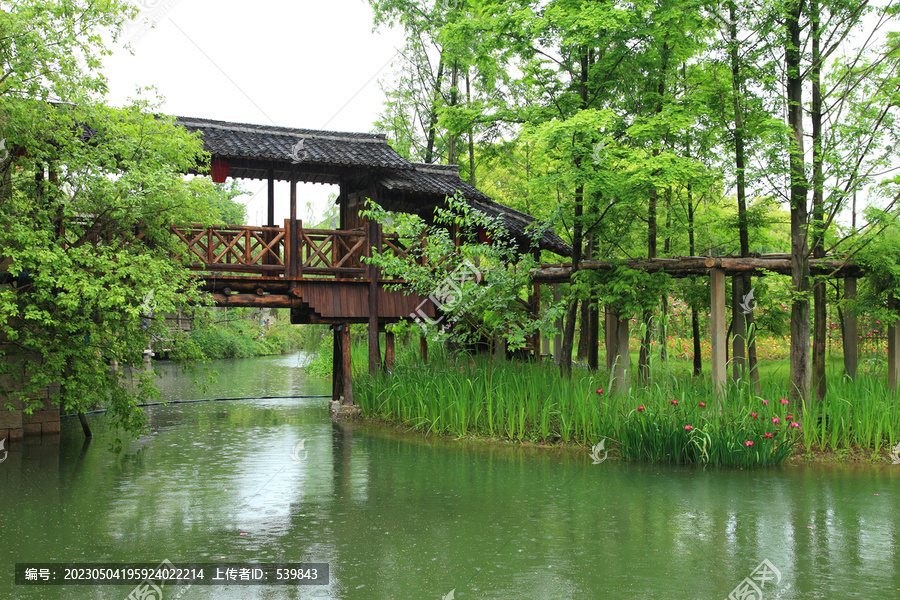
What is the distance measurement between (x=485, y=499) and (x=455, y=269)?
4782 millimetres

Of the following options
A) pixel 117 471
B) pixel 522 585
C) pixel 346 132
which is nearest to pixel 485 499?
pixel 522 585

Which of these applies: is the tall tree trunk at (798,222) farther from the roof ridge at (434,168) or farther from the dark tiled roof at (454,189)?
the roof ridge at (434,168)

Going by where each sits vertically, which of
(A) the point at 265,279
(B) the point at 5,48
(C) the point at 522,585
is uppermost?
(B) the point at 5,48

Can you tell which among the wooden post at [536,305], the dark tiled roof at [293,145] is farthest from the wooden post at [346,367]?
the wooden post at [536,305]

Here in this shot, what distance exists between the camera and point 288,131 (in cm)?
1298

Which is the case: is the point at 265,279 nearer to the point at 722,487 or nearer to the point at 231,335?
the point at 722,487

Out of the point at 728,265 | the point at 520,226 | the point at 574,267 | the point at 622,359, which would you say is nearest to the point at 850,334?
the point at 728,265

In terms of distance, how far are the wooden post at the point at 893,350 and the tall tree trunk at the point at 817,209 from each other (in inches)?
38.2

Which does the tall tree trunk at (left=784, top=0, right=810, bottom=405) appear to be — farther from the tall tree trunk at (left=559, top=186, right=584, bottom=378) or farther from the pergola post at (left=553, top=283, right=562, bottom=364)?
the pergola post at (left=553, top=283, right=562, bottom=364)

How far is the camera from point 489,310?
10867 millimetres

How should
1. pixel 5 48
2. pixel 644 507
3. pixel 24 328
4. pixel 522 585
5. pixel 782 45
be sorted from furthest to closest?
pixel 782 45 < pixel 24 328 < pixel 5 48 < pixel 644 507 < pixel 522 585

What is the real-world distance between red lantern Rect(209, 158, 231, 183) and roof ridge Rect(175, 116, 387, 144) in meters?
0.90

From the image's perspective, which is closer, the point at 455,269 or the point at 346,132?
the point at 455,269

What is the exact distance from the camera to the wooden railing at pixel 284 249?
11664 mm
